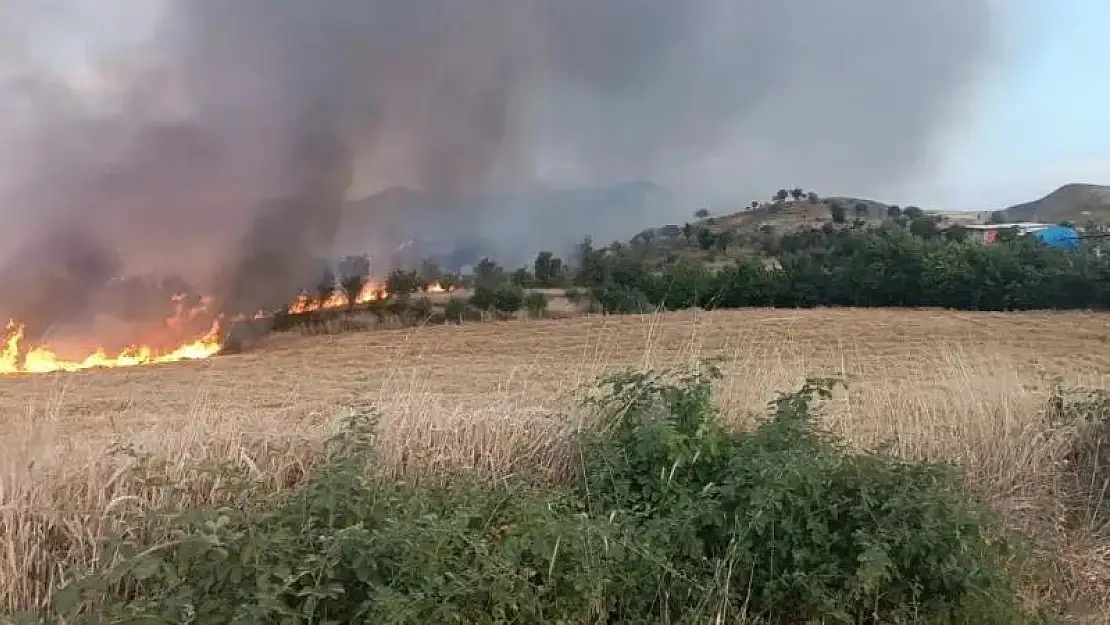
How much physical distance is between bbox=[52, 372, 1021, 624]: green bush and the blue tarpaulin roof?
40.2 m

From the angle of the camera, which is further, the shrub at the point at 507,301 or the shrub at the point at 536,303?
the shrub at the point at 507,301

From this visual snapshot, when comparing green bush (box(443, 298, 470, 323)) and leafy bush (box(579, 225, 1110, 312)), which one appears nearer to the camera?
leafy bush (box(579, 225, 1110, 312))

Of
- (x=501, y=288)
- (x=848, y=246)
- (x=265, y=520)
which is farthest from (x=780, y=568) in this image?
(x=848, y=246)

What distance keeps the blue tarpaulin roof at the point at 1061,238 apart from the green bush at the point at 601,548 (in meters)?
40.2

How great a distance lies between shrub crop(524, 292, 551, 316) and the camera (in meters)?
37.9

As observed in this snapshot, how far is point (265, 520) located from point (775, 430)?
2551 mm

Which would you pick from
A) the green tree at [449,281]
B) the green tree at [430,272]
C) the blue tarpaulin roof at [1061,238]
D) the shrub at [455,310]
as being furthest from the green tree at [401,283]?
the blue tarpaulin roof at [1061,238]

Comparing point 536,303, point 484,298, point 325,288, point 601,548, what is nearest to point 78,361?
point 325,288

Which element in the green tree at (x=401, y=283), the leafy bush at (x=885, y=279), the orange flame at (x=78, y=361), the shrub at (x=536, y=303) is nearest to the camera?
the orange flame at (x=78, y=361)

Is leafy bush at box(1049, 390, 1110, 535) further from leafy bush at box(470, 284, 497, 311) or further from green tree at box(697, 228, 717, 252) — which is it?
green tree at box(697, 228, 717, 252)

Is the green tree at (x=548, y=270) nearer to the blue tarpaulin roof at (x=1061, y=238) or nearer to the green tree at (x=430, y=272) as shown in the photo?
the green tree at (x=430, y=272)

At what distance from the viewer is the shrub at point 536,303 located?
37.9 meters

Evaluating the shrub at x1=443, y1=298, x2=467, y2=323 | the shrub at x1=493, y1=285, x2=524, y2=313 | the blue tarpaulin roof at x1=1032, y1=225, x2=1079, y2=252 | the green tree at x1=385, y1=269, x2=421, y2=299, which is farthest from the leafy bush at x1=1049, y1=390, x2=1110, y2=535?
the blue tarpaulin roof at x1=1032, y1=225, x2=1079, y2=252

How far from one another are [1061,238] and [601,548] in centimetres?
4995
